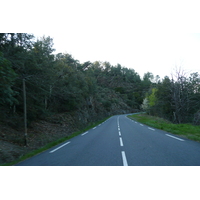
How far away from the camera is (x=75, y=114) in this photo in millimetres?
26531

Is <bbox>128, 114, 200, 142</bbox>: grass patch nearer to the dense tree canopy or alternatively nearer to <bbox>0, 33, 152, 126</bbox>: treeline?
the dense tree canopy

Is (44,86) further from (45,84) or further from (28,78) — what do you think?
(28,78)

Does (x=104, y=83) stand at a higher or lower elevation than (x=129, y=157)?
higher

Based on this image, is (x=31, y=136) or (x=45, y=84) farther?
(x=31, y=136)

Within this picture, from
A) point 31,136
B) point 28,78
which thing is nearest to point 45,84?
point 28,78

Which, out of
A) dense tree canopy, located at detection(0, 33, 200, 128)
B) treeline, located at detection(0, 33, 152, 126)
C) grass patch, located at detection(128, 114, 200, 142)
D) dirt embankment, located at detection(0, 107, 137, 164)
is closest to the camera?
dirt embankment, located at detection(0, 107, 137, 164)

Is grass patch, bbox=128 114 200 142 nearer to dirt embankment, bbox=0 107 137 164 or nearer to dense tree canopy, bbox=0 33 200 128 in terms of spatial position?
dense tree canopy, bbox=0 33 200 128

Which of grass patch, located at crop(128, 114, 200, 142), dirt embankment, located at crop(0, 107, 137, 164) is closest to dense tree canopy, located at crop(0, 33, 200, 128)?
dirt embankment, located at crop(0, 107, 137, 164)

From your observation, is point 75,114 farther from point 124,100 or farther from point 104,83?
point 104,83

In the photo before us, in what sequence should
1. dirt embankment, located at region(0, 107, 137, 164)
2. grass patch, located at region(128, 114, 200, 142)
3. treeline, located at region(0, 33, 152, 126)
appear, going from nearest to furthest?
dirt embankment, located at region(0, 107, 137, 164), treeline, located at region(0, 33, 152, 126), grass patch, located at region(128, 114, 200, 142)

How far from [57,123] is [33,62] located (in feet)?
35.4

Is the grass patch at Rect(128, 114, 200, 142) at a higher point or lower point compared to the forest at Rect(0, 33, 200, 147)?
lower

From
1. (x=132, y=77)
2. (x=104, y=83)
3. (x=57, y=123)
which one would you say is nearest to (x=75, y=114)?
(x=57, y=123)

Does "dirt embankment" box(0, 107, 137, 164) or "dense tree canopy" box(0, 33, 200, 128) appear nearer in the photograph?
"dirt embankment" box(0, 107, 137, 164)
